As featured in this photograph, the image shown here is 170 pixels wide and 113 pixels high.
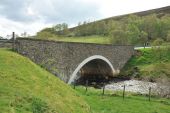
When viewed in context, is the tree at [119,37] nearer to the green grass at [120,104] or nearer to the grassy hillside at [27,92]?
the green grass at [120,104]

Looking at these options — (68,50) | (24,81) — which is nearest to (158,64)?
(68,50)

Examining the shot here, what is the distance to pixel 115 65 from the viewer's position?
66062 mm

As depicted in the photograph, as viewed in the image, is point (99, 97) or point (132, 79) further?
point (132, 79)

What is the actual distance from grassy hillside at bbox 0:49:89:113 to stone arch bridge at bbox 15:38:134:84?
946 cm

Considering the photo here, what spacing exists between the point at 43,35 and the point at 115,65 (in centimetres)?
2063

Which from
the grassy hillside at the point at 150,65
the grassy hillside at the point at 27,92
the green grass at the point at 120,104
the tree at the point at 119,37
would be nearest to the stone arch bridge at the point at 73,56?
the grassy hillside at the point at 150,65

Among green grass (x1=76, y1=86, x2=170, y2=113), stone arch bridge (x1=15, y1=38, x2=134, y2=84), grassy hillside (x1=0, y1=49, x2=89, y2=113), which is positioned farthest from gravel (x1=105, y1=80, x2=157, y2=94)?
grassy hillside (x1=0, y1=49, x2=89, y2=113)

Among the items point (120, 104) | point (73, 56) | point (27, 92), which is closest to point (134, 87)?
point (73, 56)

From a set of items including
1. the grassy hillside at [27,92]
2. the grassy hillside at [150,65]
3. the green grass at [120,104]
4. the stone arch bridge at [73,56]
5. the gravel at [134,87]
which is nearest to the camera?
the grassy hillside at [27,92]

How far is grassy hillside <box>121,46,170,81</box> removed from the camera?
202ft

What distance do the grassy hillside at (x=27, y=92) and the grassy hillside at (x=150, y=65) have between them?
4020cm

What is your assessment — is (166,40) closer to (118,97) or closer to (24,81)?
(118,97)

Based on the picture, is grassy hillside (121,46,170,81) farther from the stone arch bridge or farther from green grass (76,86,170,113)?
green grass (76,86,170,113)

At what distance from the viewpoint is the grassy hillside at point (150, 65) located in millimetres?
61628
